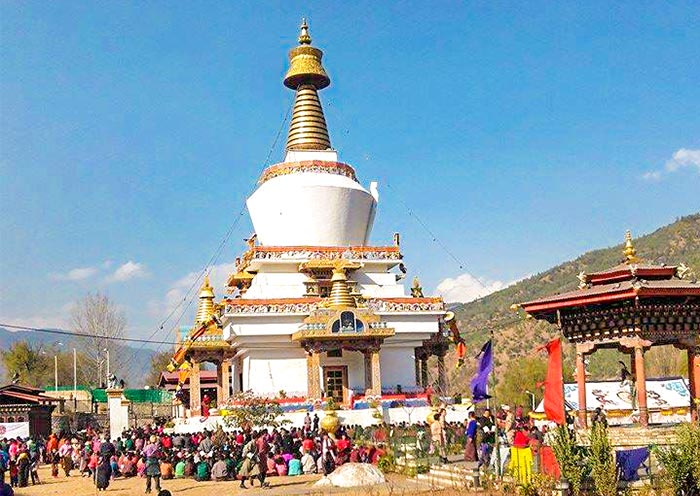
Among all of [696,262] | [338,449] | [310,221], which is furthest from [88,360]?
[338,449]

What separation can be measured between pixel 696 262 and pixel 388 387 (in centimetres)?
4228

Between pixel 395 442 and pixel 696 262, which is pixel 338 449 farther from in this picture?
pixel 696 262

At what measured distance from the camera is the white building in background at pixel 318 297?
33.8 meters

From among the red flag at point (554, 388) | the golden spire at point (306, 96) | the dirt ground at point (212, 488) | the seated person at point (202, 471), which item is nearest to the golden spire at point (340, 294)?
the golden spire at point (306, 96)

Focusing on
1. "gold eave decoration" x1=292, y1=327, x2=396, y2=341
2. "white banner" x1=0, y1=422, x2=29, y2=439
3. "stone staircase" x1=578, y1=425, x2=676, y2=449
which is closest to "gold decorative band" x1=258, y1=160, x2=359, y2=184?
"gold eave decoration" x1=292, y1=327, x2=396, y2=341

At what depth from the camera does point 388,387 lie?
3631 cm

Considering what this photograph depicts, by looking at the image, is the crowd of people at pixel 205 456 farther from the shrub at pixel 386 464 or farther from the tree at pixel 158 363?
the tree at pixel 158 363

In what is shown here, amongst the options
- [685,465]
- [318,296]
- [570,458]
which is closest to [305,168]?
[318,296]

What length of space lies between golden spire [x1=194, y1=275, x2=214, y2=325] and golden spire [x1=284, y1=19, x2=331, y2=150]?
8310 mm

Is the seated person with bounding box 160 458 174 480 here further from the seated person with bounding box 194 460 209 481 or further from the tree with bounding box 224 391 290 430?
the tree with bounding box 224 391 290 430

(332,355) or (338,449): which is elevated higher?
(332,355)

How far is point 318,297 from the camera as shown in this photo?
119 ft

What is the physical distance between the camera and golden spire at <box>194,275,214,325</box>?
39250 millimetres

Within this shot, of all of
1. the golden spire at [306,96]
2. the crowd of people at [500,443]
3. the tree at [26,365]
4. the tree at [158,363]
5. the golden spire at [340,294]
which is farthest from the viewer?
the tree at [158,363]
